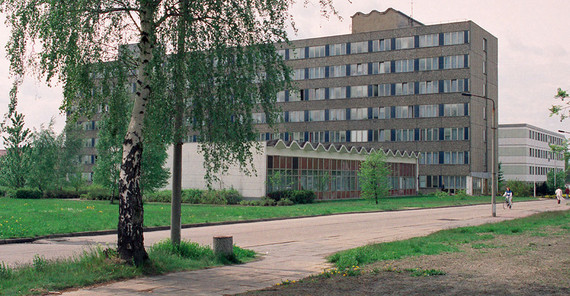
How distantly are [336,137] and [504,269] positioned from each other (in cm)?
8154

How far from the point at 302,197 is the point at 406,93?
44.0 metres

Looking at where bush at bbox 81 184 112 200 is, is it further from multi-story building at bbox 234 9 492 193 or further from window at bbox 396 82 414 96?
window at bbox 396 82 414 96

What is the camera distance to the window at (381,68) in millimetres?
89312

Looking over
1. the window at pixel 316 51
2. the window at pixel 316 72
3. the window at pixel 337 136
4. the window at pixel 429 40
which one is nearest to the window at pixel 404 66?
the window at pixel 429 40

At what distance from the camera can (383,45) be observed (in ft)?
294

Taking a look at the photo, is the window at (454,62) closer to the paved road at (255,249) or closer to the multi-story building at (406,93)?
the multi-story building at (406,93)

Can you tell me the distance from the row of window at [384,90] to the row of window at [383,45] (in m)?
5.56

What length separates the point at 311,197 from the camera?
168 feet

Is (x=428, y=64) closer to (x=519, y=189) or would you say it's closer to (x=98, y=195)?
(x=519, y=189)

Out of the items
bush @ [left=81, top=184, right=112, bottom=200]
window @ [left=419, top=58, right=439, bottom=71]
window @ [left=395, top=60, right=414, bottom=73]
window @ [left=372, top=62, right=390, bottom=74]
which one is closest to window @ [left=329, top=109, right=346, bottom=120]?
window @ [left=372, top=62, right=390, bottom=74]

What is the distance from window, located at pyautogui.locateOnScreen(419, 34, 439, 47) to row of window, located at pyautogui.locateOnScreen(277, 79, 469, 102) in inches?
220

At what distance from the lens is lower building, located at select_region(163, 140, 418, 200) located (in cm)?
4978

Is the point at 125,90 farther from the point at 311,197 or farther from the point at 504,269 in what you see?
the point at 311,197

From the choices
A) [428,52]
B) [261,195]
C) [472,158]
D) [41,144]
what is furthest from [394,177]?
[41,144]
